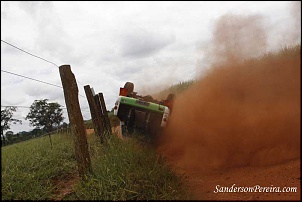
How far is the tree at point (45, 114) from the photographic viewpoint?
639cm

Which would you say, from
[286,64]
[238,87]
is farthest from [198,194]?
[286,64]

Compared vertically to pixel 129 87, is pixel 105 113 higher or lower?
lower

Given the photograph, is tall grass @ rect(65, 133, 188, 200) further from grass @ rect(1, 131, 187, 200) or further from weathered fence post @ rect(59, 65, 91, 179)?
weathered fence post @ rect(59, 65, 91, 179)

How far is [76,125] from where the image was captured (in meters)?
4.45

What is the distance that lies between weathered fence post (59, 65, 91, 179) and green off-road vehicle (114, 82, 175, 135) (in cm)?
213

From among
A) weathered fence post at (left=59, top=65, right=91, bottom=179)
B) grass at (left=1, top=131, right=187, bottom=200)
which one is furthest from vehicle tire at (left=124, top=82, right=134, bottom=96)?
weathered fence post at (left=59, top=65, right=91, bottom=179)

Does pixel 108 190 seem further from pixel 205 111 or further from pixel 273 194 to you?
pixel 205 111

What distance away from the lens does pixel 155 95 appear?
918 cm

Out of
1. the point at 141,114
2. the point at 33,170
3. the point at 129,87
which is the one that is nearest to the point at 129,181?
the point at 33,170

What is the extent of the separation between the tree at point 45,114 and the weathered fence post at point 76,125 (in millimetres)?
1836

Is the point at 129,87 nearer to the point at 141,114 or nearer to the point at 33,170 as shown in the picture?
the point at 141,114

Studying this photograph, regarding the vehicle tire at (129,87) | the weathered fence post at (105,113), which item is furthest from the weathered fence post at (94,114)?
the vehicle tire at (129,87)

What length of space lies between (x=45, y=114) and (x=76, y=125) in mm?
3012

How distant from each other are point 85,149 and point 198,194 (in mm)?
1892
